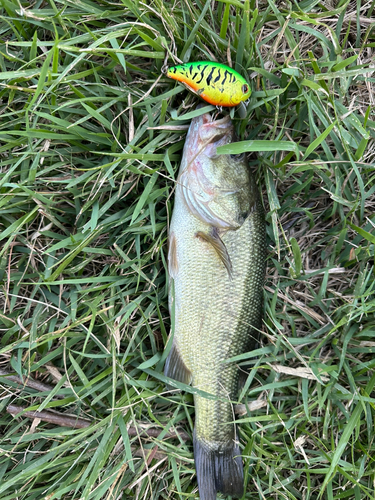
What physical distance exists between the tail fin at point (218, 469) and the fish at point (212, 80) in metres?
2.13

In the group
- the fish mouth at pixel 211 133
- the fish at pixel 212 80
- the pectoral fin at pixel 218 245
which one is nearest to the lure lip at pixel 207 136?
the fish mouth at pixel 211 133

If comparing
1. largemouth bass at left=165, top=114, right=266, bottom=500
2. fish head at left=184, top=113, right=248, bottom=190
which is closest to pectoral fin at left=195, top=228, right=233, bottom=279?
largemouth bass at left=165, top=114, right=266, bottom=500

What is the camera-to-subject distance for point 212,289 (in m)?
2.17

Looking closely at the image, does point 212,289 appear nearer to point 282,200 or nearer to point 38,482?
point 282,200

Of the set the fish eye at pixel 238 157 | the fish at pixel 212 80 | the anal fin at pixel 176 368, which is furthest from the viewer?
the anal fin at pixel 176 368

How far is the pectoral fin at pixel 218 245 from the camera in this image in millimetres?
2133

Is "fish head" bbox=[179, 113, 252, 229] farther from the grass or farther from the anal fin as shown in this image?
the anal fin

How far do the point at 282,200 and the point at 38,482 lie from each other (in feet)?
8.03

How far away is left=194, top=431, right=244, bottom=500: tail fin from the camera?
2.29 m

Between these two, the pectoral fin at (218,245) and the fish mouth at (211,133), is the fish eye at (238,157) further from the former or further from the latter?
the pectoral fin at (218,245)

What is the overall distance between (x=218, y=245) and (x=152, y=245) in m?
0.45

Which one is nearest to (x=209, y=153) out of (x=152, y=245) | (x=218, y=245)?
(x=218, y=245)

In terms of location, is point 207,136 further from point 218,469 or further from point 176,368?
point 218,469

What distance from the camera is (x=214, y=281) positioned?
2.17 metres
